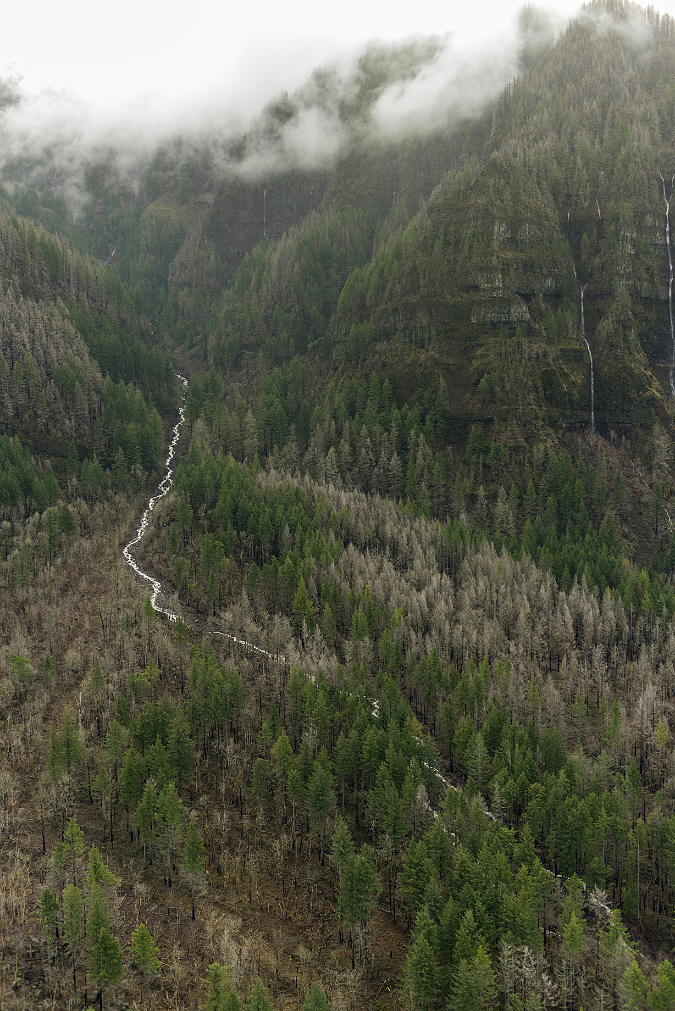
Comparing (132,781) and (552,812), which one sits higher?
(552,812)

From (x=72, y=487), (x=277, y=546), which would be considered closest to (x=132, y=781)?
(x=277, y=546)

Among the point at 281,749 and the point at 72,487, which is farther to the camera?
the point at 72,487

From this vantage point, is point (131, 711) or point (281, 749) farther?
point (131, 711)

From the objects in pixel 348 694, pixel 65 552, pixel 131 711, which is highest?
pixel 348 694

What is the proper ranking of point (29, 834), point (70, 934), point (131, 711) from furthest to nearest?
point (131, 711) → point (29, 834) → point (70, 934)

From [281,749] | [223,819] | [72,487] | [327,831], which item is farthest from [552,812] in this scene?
[72,487]

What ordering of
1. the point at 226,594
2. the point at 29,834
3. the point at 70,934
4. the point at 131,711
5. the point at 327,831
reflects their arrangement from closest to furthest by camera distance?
the point at 70,934 → the point at 29,834 → the point at 327,831 → the point at 131,711 → the point at 226,594

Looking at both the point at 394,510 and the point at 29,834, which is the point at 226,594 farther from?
the point at 29,834

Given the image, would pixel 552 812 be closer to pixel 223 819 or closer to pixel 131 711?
Answer: pixel 223 819

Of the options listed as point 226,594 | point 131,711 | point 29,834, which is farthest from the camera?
point 226,594
